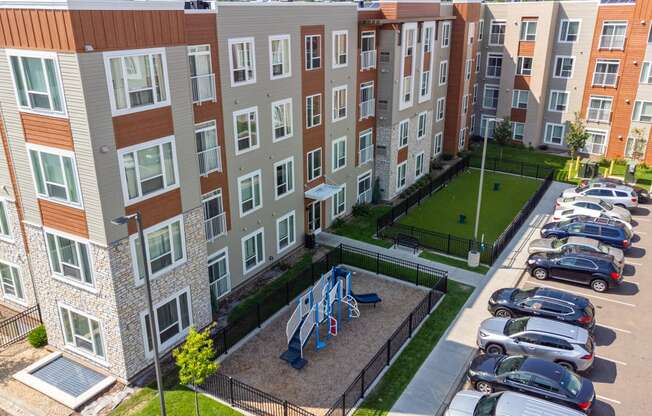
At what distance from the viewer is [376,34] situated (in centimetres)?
3319

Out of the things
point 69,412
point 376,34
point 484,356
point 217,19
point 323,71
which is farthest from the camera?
point 376,34

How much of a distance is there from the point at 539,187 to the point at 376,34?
57.4 feet

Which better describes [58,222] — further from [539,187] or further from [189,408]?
[539,187]

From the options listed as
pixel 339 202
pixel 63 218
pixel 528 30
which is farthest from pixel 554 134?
pixel 63 218

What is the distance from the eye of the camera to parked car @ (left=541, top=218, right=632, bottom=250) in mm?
28328

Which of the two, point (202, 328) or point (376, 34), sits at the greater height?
point (376, 34)

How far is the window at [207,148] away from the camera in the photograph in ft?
73.3

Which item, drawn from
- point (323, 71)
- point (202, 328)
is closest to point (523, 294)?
point (202, 328)

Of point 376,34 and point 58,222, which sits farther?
point 376,34

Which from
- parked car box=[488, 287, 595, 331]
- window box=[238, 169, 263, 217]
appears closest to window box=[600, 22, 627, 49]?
parked car box=[488, 287, 595, 331]

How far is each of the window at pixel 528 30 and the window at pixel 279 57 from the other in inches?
1193

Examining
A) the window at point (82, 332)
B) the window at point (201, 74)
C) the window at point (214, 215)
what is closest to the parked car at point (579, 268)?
the window at point (214, 215)

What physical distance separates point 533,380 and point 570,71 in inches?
1487

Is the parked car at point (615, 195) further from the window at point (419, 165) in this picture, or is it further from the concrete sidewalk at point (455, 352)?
the window at point (419, 165)
